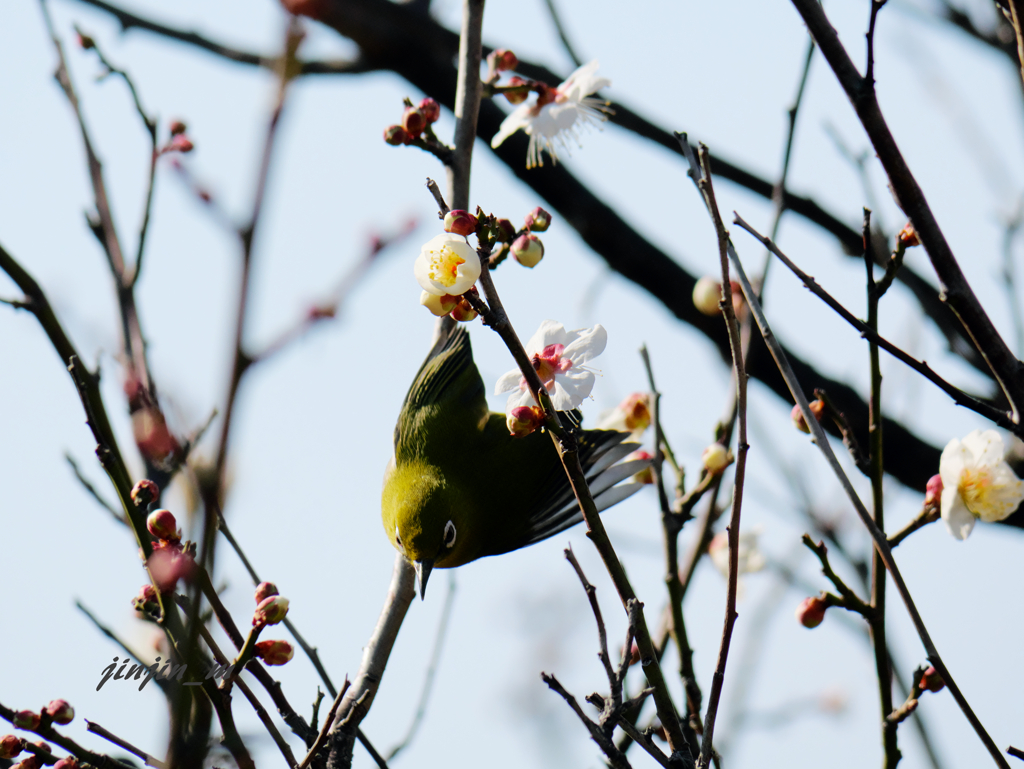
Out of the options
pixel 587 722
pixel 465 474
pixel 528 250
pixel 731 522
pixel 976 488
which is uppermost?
pixel 465 474

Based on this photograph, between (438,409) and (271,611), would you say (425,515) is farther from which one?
(271,611)

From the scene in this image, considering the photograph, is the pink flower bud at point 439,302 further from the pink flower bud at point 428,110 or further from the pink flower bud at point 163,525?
the pink flower bud at point 428,110

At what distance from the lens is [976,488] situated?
6.73 feet

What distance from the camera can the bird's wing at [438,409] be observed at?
11.3ft

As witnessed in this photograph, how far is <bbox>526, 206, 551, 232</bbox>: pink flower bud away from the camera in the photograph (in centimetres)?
211

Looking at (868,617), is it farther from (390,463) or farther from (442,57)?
(442,57)

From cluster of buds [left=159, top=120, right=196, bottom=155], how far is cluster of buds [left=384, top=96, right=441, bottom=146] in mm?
1093

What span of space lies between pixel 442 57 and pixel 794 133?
277 cm

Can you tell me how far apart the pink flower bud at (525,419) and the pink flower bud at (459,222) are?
0.36m

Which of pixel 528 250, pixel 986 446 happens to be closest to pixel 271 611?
pixel 528 250

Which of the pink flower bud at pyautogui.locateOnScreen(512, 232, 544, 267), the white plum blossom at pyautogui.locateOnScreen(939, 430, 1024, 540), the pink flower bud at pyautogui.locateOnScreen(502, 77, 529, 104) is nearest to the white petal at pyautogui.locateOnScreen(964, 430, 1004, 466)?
the white plum blossom at pyautogui.locateOnScreen(939, 430, 1024, 540)

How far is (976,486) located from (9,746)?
6.95 ft

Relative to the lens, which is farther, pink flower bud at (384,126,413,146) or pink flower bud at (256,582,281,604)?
pink flower bud at (384,126,413,146)

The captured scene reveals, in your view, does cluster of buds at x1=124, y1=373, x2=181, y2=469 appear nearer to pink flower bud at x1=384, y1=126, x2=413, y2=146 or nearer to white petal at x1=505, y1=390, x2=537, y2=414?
white petal at x1=505, y1=390, x2=537, y2=414
